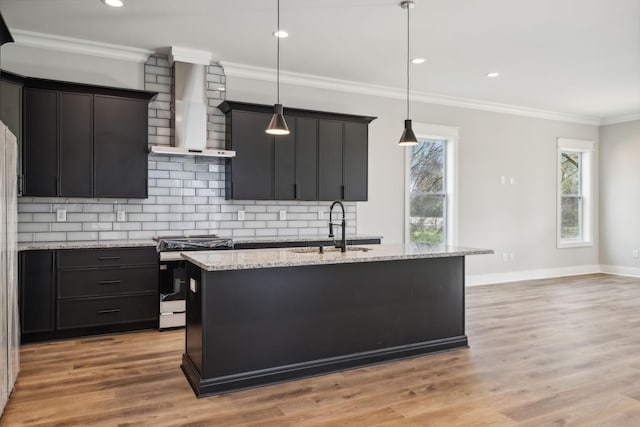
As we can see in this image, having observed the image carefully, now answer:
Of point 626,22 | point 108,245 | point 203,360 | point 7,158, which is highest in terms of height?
point 626,22

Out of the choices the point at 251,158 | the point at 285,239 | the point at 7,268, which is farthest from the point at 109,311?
the point at 251,158

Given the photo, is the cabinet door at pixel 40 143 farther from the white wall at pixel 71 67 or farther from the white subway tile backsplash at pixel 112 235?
the white subway tile backsplash at pixel 112 235

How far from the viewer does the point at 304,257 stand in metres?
3.05

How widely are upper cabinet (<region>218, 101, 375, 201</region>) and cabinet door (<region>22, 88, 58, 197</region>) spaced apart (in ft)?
5.41

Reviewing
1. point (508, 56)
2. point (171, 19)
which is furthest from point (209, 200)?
point (508, 56)

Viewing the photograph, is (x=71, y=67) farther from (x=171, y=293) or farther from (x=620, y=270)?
(x=620, y=270)

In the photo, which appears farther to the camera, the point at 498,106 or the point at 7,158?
the point at 498,106

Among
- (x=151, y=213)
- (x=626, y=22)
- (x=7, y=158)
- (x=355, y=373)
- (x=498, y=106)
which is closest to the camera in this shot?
(x=7, y=158)

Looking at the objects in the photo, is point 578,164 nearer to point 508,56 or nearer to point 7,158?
point 508,56

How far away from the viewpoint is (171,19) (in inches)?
160

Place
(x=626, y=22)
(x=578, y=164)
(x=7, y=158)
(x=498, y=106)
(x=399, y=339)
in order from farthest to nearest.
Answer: (x=578, y=164)
(x=498, y=106)
(x=626, y=22)
(x=399, y=339)
(x=7, y=158)

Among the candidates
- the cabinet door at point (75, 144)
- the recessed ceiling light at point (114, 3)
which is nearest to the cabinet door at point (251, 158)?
the cabinet door at point (75, 144)

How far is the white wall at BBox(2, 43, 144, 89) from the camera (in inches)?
174

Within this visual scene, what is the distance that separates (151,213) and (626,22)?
15.9 ft
